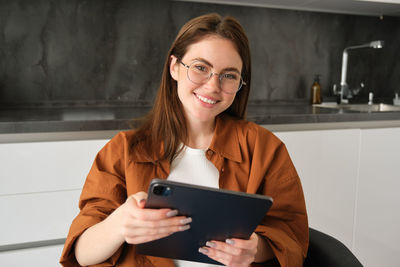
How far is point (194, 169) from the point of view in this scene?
3.35ft

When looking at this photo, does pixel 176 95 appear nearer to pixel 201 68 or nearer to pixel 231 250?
pixel 201 68

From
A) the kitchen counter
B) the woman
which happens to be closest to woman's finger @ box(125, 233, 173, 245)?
the woman

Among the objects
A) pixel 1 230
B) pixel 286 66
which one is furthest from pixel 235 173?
pixel 286 66

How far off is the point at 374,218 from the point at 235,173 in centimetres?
132

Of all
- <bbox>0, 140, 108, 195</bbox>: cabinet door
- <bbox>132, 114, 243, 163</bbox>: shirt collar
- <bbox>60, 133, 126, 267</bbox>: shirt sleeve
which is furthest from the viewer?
<bbox>0, 140, 108, 195</bbox>: cabinet door

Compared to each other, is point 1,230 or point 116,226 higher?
point 116,226

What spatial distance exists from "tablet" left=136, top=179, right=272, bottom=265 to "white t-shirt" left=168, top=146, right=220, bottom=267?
26cm

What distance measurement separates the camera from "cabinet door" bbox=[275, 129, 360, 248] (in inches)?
69.9

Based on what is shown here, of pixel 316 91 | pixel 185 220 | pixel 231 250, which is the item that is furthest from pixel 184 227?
pixel 316 91

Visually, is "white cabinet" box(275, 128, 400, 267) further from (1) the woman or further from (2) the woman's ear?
(2) the woman's ear

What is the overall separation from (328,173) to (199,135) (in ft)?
3.29

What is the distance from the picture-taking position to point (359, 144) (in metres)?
1.86

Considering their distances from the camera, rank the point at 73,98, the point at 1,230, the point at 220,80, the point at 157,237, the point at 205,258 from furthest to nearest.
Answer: the point at 73,98, the point at 1,230, the point at 220,80, the point at 205,258, the point at 157,237

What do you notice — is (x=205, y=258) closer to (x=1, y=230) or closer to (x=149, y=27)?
(x=1, y=230)
